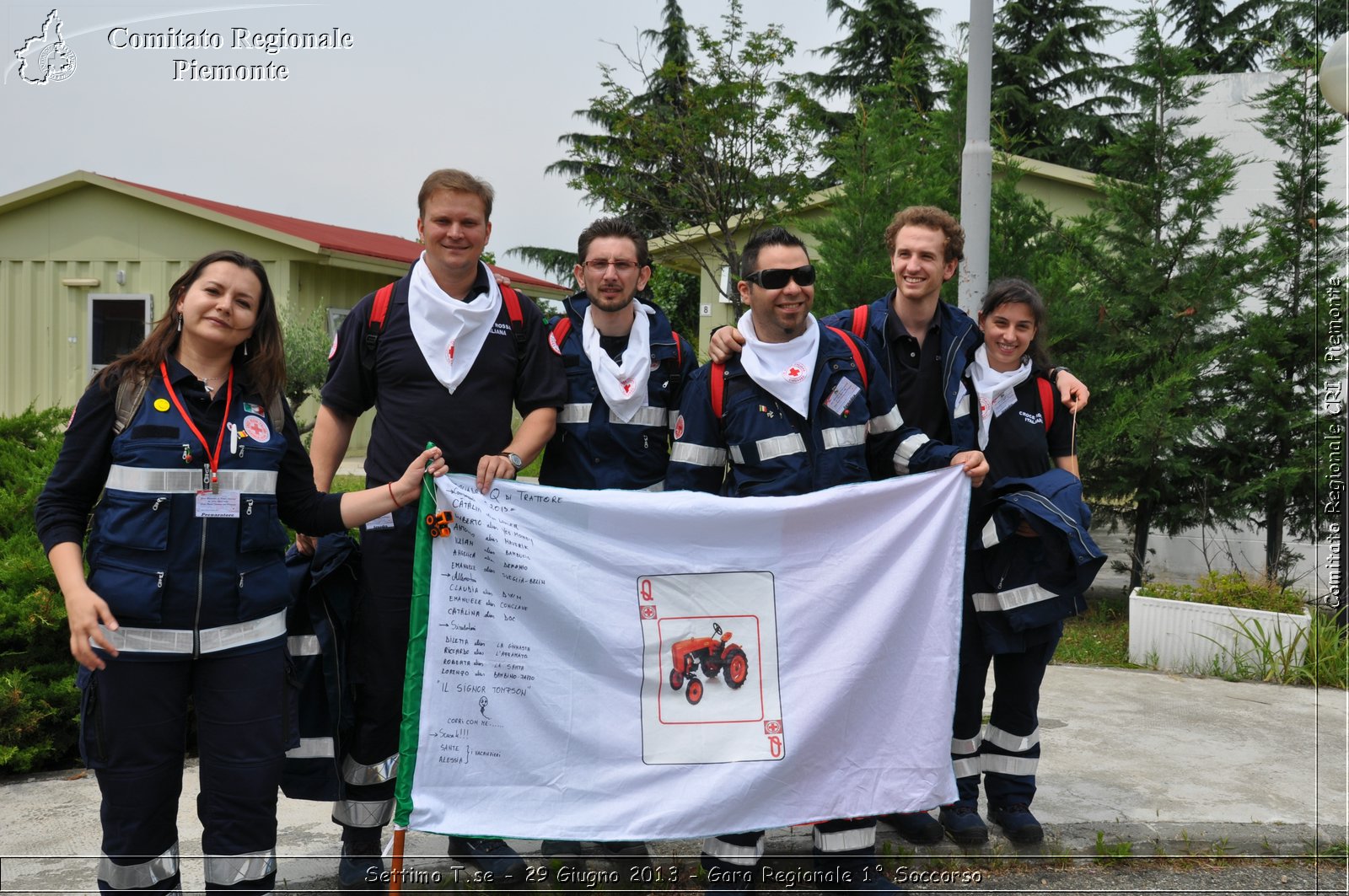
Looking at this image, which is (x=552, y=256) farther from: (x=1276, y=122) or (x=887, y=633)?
(x=887, y=633)

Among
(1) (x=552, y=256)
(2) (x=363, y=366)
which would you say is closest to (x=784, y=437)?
(2) (x=363, y=366)

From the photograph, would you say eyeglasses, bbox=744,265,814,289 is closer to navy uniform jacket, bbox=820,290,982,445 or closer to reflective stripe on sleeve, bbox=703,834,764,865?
navy uniform jacket, bbox=820,290,982,445

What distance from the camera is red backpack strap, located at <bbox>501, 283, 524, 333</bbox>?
410 cm

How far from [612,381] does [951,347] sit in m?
1.48

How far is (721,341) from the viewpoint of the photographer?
406 centimetres

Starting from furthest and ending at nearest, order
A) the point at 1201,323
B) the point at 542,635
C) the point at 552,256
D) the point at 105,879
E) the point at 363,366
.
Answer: the point at 552,256 → the point at 1201,323 → the point at 363,366 → the point at 542,635 → the point at 105,879

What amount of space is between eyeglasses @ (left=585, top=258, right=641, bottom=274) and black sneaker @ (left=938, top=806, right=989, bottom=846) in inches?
103

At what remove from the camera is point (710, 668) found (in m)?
3.86

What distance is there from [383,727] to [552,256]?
32.0 m

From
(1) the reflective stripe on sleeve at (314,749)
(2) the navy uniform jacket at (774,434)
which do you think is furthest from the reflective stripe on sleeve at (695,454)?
(1) the reflective stripe on sleeve at (314,749)

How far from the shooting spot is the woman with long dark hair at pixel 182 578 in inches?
122

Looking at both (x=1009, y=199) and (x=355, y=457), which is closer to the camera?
(x=1009, y=199)

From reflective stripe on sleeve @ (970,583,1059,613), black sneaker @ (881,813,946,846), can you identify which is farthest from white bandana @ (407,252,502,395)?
black sneaker @ (881,813,946,846)

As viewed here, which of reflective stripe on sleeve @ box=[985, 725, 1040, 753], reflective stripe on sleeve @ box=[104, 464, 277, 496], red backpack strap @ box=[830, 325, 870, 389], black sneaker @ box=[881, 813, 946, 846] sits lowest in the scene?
black sneaker @ box=[881, 813, 946, 846]
